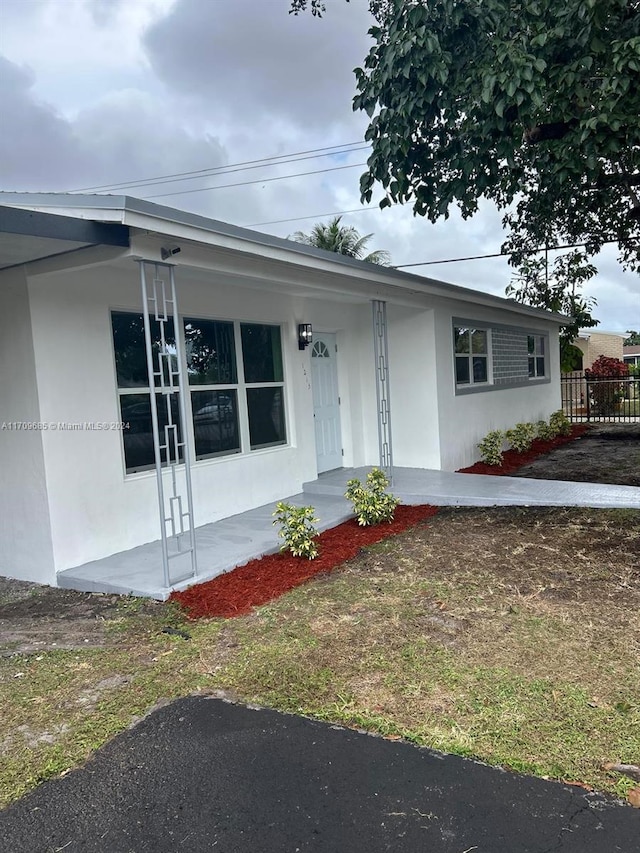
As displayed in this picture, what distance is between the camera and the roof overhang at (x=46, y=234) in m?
4.11

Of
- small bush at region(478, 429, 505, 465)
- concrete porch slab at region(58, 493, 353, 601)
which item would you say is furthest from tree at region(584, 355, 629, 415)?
concrete porch slab at region(58, 493, 353, 601)

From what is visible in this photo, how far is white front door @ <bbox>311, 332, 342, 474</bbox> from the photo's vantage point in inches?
357

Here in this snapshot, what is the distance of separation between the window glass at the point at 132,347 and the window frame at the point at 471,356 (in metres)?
5.54

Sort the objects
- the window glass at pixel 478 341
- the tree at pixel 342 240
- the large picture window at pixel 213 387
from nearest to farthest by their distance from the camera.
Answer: the large picture window at pixel 213 387, the window glass at pixel 478 341, the tree at pixel 342 240

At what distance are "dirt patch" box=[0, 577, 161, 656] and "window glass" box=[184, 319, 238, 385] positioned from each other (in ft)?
8.73

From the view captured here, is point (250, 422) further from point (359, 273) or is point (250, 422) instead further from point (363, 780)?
point (363, 780)

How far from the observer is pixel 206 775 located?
267cm

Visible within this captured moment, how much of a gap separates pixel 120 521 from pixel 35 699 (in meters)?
2.66

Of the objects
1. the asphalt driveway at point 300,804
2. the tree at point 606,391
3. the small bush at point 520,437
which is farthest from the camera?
the tree at point 606,391

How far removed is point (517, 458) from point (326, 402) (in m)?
4.44

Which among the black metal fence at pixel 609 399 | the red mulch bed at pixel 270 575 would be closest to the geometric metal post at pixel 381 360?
the red mulch bed at pixel 270 575

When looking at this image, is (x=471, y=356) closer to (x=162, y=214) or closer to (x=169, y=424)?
(x=169, y=424)

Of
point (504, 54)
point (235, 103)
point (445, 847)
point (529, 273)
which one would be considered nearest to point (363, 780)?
point (445, 847)

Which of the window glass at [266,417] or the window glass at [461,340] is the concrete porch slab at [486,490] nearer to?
the window glass at [266,417]
